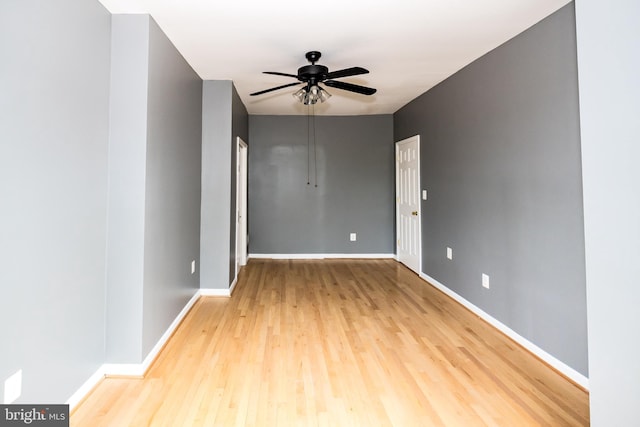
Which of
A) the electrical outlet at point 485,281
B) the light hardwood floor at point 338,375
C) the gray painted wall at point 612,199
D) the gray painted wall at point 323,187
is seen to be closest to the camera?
the gray painted wall at point 612,199

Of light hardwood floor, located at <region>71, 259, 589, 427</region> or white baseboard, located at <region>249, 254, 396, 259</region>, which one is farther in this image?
white baseboard, located at <region>249, 254, 396, 259</region>

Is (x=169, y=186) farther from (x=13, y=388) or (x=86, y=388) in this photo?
(x=13, y=388)

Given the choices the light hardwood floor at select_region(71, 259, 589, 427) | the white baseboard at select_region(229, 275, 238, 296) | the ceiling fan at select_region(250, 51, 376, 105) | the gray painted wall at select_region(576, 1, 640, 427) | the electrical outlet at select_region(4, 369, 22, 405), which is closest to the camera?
the gray painted wall at select_region(576, 1, 640, 427)

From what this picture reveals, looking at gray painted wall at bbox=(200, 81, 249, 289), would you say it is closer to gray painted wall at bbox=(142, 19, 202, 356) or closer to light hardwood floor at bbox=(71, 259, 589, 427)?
gray painted wall at bbox=(142, 19, 202, 356)

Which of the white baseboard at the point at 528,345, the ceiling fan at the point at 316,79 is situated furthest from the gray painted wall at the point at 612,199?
the ceiling fan at the point at 316,79

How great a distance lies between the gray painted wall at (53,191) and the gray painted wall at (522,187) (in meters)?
3.01

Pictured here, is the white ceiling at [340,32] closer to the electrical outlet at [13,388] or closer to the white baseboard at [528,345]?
the electrical outlet at [13,388]

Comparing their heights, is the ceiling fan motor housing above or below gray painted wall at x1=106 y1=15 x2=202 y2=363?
above

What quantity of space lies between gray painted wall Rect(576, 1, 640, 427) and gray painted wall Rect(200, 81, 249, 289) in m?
3.15

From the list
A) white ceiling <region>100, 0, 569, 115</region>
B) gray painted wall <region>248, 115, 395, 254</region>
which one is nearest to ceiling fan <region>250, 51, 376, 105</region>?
white ceiling <region>100, 0, 569, 115</region>

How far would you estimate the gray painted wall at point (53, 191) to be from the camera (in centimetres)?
134

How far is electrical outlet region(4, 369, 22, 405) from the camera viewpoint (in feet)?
4.36

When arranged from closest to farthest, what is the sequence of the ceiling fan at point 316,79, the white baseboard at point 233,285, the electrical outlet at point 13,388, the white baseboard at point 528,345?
1. the electrical outlet at point 13,388
2. the white baseboard at point 528,345
3. the ceiling fan at point 316,79
4. the white baseboard at point 233,285

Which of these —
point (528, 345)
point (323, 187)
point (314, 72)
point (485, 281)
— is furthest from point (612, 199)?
point (323, 187)
